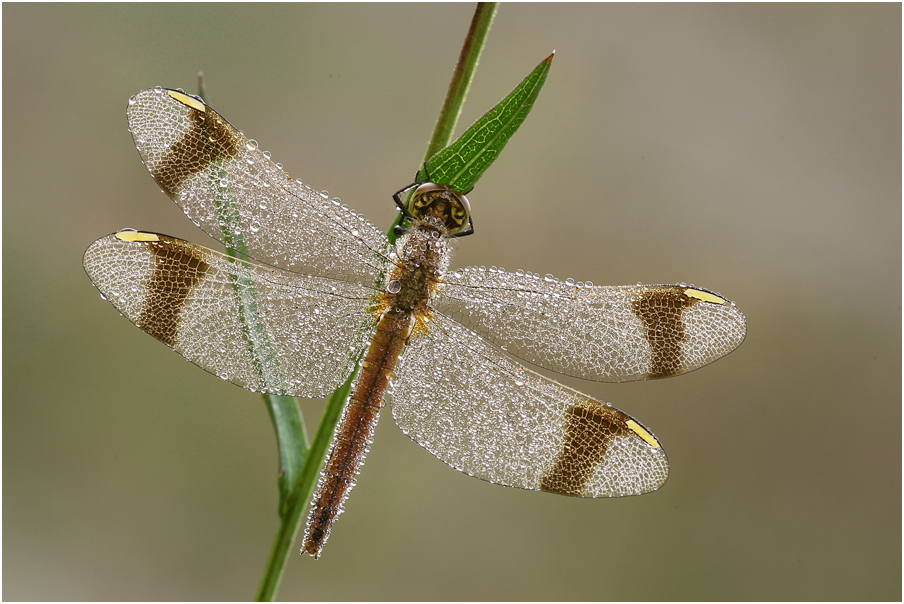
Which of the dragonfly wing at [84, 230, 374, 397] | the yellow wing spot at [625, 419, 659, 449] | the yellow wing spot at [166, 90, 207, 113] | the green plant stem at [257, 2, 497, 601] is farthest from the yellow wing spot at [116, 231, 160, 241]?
the yellow wing spot at [625, 419, 659, 449]

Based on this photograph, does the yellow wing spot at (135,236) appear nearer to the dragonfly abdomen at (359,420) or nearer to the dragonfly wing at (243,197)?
the dragonfly wing at (243,197)

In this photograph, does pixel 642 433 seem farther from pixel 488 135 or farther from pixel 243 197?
pixel 243 197

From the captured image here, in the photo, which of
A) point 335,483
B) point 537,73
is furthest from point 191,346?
point 537,73

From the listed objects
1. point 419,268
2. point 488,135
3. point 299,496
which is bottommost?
point 299,496

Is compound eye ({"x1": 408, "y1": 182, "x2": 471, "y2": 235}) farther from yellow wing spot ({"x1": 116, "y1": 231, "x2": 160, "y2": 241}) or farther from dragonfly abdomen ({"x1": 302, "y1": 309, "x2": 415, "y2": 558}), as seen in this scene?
yellow wing spot ({"x1": 116, "y1": 231, "x2": 160, "y2": 241})

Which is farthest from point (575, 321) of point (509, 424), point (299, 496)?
point (299, 496)

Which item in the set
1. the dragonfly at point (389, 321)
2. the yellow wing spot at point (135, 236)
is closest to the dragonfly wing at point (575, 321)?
the dragonfly at point (389, 321)
